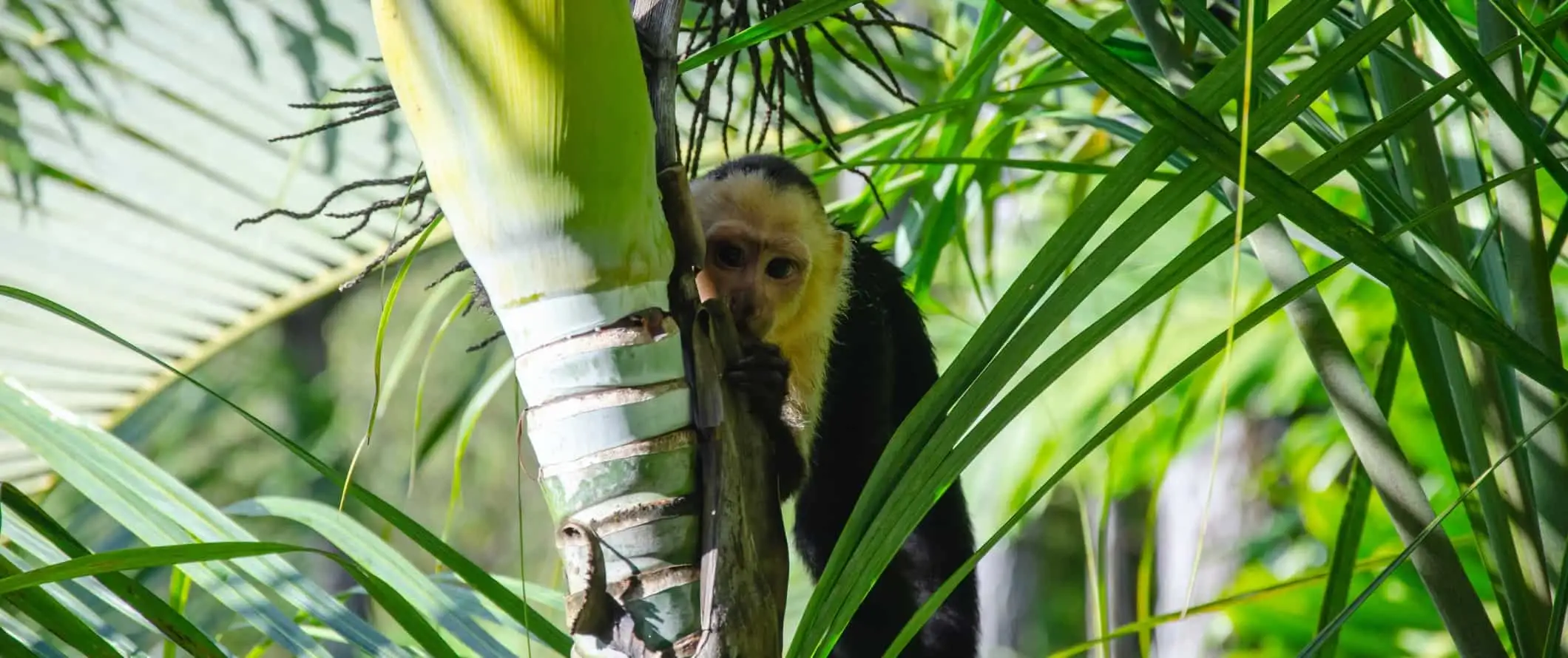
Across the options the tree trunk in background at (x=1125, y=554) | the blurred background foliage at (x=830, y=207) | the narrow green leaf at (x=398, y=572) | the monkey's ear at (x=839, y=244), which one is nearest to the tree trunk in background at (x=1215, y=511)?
the tree trunk in background at (x=1125, y=554)

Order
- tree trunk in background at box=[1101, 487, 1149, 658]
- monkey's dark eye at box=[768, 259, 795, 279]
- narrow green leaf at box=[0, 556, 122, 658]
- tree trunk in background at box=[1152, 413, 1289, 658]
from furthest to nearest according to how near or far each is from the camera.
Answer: tree trunk in background at box=[1101, 487, 1149, 658] → tree trunk in background at box=[1152, 413, 1289, 658] → monkey's dark eye at box=[768, 259, 795, 279] → narrow green leaf at box=[0, 556, 122, 658]

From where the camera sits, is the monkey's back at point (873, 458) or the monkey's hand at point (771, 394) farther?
the monkey's back at point (873, 458)

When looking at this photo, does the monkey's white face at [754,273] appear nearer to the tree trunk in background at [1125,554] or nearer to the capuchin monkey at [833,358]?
the capuchin monkey at [833,358]

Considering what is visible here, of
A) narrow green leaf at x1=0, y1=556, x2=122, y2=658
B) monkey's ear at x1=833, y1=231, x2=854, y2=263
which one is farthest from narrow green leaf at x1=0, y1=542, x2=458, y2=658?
monkey's ear at x1=833, y1=231, x2=854, y2=263

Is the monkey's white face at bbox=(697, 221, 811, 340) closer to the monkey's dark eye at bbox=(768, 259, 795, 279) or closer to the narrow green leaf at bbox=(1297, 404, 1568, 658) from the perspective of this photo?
the monkey's dark eye at bbox=(768, 259, 795, 279)

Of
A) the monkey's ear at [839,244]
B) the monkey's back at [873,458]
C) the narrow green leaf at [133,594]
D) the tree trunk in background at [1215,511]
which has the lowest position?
the narrow green leaf at [133,594]

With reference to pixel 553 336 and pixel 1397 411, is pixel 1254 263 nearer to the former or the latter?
pixel 1397 411

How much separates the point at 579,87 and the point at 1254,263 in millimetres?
1719

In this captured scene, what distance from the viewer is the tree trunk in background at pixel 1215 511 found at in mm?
3279

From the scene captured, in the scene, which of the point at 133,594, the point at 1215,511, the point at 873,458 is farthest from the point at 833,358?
the point at 1215,511

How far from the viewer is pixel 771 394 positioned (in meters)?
0.91

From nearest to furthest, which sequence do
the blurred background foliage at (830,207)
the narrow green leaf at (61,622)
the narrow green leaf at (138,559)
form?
the narrow green leaf at (138,559) < the narrow green leaf at (61,622) < the blurred background foliage at (830,207)

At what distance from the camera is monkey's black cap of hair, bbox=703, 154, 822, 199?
1.50m

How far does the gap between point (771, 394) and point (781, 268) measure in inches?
22.4
